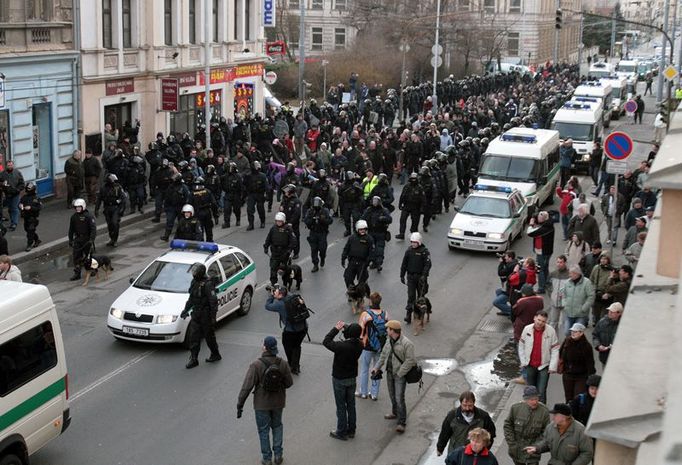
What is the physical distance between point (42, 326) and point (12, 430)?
1151 mm

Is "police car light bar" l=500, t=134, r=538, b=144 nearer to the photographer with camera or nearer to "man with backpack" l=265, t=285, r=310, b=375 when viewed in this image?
"man with backpack" l=265, t=285, r=310, b=375

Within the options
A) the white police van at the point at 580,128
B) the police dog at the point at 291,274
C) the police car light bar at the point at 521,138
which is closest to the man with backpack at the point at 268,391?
the police dog at the point at 291,274

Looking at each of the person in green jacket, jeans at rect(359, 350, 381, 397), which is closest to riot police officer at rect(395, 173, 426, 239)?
jeans at rect(359, 350, 381, 397)

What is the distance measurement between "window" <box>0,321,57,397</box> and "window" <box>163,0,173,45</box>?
84.9 feet

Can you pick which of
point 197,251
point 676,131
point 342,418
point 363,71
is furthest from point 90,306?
point 363,71

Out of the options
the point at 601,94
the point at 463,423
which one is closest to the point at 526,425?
the point at 463,423

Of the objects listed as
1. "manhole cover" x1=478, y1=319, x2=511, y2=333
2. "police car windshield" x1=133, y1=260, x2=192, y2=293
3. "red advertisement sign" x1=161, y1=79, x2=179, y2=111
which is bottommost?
"manhole cover" x1=478, y1=319, x2=511, y2=333

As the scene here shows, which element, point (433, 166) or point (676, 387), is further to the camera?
point (433, 166)

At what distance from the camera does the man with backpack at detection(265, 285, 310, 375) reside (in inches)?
562

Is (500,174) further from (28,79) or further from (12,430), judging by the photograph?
(12,430)

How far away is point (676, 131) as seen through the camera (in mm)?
5805

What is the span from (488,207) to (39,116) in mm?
12295

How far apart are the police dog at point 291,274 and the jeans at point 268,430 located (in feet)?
21.4

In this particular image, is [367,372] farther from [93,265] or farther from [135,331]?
[93,265]
